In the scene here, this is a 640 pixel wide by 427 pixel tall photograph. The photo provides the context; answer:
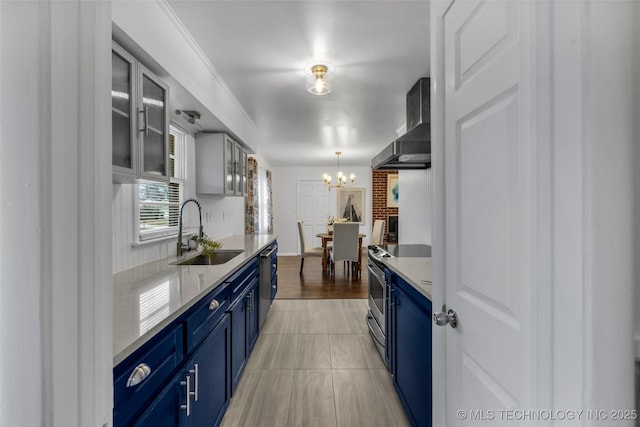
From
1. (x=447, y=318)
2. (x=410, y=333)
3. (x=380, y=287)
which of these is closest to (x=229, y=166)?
(x=380, y=287)

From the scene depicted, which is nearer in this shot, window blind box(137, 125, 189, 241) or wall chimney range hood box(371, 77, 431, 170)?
window blind box(137, 125, 189, 241)

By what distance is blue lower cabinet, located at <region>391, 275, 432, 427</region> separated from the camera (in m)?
1.41

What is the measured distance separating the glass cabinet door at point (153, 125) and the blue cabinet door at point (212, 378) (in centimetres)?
94

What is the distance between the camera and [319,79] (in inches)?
97.6

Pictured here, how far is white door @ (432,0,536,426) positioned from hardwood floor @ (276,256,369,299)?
10.5 feet

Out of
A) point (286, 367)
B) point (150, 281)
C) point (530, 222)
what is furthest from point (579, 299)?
point (286, 367)

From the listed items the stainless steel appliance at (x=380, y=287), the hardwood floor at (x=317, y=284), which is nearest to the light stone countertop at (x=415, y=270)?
the stainless steel appliance at (x=380, y=287)

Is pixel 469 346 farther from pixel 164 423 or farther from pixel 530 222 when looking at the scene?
pixel 164 423

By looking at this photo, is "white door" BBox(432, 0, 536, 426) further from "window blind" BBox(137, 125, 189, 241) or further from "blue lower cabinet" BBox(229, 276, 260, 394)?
"window blind" BBox(137, 125, 189, 241)

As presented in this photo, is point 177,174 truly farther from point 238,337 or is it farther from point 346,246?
point 346,246

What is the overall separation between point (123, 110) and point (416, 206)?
2756 millimetres

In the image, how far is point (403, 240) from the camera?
147 inches

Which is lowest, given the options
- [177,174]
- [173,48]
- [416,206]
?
[416,206]

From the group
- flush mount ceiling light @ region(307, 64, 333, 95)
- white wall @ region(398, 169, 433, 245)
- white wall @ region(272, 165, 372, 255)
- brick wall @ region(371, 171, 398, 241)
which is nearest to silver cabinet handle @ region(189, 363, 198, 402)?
flush mount ceiling light @ region(307, 64, 333, 95)
